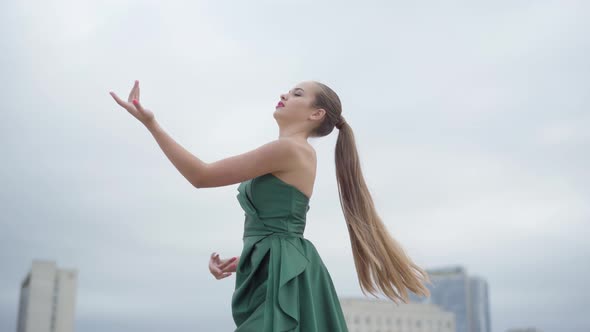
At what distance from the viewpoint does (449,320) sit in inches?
3184

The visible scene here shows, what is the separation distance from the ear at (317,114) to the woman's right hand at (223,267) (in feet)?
3.03

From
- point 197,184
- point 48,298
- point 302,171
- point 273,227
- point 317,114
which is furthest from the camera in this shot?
point 48,298

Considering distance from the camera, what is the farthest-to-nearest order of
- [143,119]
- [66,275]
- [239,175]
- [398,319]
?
[398,319] < [66,275] < [239,175] < [143,119]

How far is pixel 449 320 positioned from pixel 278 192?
80.7 meters

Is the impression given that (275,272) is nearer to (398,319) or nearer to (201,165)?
(201,165)

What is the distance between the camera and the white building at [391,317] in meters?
74.3

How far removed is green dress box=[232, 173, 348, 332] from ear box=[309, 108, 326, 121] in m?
0.49

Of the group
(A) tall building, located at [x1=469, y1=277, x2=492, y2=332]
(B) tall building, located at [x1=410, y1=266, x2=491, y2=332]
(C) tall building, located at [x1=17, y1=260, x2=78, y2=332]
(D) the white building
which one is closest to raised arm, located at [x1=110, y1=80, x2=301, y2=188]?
(C) tall building, located at [x1=17, y1=260, x2=78, y2=332]

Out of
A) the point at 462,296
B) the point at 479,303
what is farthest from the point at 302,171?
the point at 479,303

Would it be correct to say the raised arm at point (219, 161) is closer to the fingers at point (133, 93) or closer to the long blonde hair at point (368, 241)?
the fingers at point (133, 93)

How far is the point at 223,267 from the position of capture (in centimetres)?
416

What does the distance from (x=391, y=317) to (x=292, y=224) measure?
76.6 m

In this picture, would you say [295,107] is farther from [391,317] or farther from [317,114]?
[391,317]

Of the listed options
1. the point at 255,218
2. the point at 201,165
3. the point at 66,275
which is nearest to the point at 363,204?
the point at 255,218
